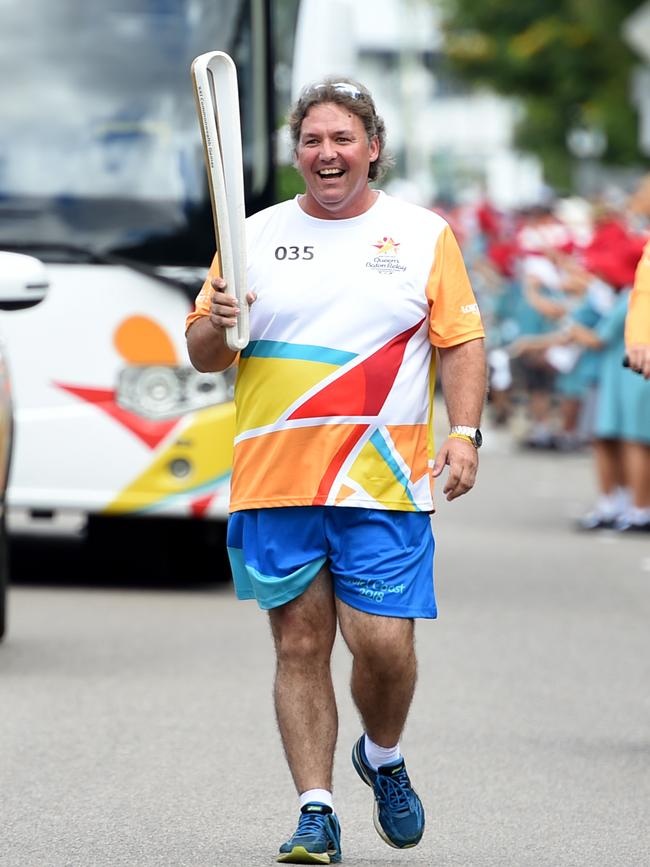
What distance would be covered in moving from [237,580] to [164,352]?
209 inches

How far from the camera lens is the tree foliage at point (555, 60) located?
3303 centimetres

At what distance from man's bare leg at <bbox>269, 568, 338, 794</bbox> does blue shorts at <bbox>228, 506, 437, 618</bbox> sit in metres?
0.04

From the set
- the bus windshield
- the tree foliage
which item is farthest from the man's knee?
the tree foliage

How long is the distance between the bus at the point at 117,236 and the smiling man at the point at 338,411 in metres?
5.32

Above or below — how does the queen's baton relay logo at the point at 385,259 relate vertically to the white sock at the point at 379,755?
above

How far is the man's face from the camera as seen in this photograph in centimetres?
610

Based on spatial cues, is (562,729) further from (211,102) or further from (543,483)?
(543,483)

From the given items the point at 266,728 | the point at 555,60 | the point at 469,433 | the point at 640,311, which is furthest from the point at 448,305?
the point at 555,60

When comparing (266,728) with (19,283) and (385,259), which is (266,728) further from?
(385,259)

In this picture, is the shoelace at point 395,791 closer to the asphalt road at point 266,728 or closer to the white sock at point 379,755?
the white sock at point 379,755

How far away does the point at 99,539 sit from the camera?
1348 cm

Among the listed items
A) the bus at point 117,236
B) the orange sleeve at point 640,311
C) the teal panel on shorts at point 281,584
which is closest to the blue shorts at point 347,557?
the teal panel on shorts at point 281,584

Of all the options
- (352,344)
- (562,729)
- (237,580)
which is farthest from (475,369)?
(562,729)

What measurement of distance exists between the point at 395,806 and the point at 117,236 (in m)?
5.84
